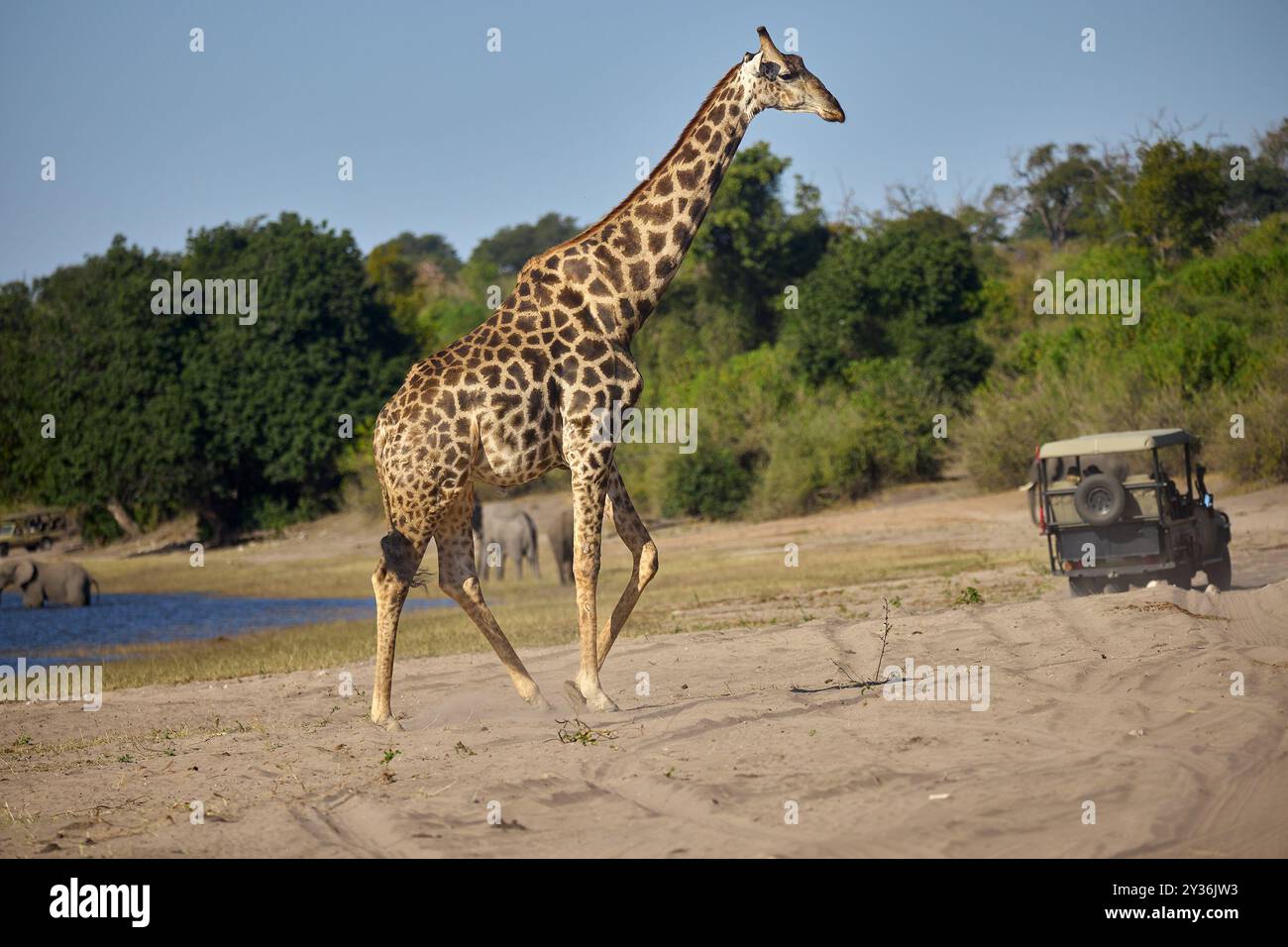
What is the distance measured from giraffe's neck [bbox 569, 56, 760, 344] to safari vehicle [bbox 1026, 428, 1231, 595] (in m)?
7.48

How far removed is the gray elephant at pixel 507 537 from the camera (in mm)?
30312

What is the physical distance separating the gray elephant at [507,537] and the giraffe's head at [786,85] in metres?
21.2

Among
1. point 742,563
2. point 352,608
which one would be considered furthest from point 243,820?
point 742,563

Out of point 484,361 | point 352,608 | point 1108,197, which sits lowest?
point 352,608

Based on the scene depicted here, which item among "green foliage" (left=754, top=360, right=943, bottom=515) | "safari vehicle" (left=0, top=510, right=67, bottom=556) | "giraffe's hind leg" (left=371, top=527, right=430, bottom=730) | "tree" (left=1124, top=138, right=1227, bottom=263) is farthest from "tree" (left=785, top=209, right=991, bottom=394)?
"giraffe's hind leg" (left=371, top=527, right=430, bottom=730)

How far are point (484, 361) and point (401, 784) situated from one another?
298 centimetres

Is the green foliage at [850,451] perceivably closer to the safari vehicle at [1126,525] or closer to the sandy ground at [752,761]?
the safari vehicle at [1126,525]

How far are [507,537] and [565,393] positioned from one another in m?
21.6

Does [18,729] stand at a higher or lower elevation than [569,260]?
lower

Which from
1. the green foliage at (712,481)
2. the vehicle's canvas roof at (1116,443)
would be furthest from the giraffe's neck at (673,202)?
the green foliage at (712,481)

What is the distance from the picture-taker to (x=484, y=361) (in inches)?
360

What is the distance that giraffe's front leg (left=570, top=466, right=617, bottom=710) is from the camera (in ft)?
29.8

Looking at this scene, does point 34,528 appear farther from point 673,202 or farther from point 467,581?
point 673,202
